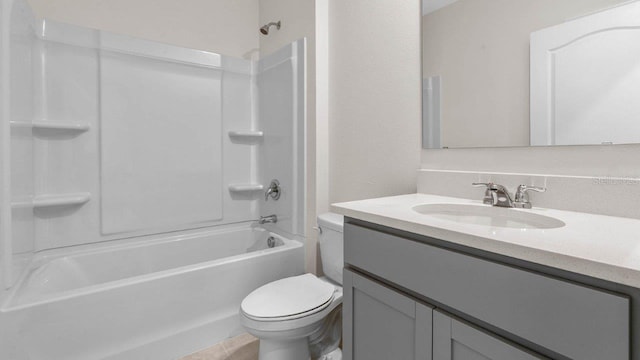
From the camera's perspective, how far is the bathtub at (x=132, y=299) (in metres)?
1.31

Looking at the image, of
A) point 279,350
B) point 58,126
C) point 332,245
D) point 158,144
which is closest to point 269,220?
point 332,245

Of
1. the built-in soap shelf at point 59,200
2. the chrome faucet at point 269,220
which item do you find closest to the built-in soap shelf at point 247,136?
the chrome faucet at point 269,220

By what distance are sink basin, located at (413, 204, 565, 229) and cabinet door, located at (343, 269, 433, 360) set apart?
0.34 meters

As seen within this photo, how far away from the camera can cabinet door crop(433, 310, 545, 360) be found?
65cm

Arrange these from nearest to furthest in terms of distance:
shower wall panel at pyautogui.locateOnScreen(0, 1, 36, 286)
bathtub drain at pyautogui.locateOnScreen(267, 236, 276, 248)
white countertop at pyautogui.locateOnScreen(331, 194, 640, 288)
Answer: white countertop at pyautogui.locateOnScreen(331, 194, 640, 288), shower wall panel at pyautogui.locateOnScreen(0, 1, 36, 286), bathtub drain at pyautogui.locateOnScreen(267, 236, 276, 248)

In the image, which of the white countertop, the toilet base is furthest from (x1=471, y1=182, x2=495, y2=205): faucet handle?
the toilet base

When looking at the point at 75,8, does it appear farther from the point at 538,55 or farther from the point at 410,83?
the point at 538,55

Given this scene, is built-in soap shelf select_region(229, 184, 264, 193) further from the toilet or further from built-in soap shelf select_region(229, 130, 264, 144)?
the toilet

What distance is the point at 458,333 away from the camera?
0.74 metres

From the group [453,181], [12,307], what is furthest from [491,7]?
[12,307]

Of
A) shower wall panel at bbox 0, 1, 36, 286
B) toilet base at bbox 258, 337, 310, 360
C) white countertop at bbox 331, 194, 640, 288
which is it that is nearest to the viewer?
white countertop at bbox 331, 194, 640, 288

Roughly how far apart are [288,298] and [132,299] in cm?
78

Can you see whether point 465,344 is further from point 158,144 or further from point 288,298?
point 158,144

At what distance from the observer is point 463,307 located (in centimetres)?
72
